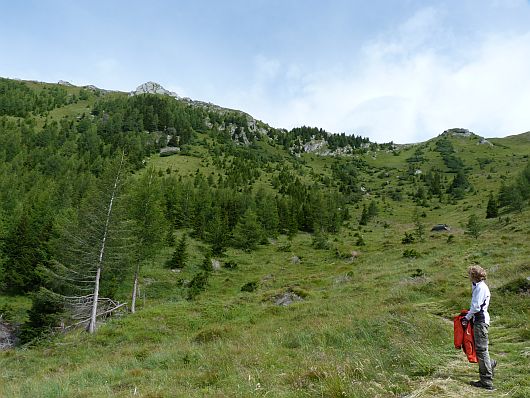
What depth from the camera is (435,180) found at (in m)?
125

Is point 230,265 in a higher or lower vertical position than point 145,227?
lower

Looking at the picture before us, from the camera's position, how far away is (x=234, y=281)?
1793 inches

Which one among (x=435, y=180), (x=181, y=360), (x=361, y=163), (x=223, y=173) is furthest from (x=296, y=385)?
(x=361, y=163)

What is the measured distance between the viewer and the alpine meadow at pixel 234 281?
Result: 30.6 ft

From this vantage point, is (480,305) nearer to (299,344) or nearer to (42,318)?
(299,344)

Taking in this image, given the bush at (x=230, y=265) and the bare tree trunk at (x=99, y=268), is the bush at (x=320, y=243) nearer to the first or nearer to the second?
the bush at (x=230, y=265)

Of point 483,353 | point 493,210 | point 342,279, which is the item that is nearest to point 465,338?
point 483,353

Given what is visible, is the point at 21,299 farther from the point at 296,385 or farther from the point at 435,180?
the point at 435,180

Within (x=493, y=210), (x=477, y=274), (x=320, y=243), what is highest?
(x=493, y=210)

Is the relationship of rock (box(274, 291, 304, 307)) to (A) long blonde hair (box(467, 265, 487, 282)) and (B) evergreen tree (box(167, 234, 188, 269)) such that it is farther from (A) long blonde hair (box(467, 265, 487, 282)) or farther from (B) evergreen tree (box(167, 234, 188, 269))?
(B) evergreen tree (box(167, 234, 188, 269))

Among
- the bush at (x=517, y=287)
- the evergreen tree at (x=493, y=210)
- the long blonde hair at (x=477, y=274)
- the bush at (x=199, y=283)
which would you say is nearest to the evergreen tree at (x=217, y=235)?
the bush at (x=199, y=283)

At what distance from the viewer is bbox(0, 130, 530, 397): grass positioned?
7777mm

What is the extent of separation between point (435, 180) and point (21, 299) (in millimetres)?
124079

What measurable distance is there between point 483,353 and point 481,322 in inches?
26.5
